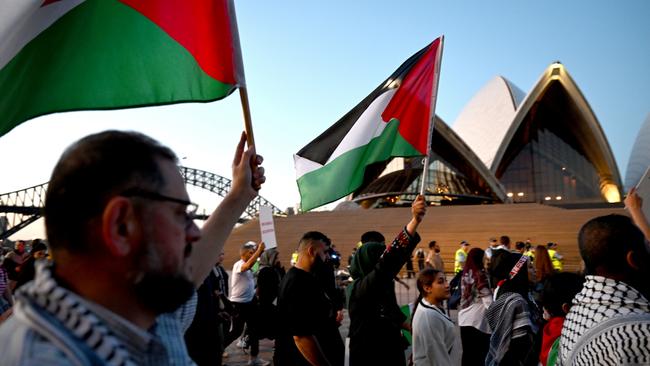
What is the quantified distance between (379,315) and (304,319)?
503 mm

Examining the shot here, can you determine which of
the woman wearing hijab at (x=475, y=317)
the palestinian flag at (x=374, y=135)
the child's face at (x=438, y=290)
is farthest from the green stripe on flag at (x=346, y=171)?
the woman wearing hijab at (x=475, y=317)

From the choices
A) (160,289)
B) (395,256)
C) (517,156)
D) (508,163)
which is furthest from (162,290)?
(517,156)

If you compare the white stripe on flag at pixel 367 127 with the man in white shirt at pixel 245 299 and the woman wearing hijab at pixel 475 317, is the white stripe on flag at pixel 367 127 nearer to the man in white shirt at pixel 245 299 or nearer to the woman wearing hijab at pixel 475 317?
the woman wearing hijab at pixel 475 317

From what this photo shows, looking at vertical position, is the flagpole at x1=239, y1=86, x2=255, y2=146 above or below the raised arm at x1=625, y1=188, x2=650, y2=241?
above

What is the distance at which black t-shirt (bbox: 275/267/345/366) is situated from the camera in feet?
10.1

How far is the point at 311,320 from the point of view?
309 cm

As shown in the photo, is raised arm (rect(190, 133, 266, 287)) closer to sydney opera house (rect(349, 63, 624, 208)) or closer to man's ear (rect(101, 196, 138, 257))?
man's ear (rect(101, 196, 138, 257))

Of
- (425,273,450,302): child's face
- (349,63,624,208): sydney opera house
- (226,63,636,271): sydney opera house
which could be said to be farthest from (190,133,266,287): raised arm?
(349,63,624,208): sydney opera house

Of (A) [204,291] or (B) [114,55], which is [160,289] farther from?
(A) [204,291]

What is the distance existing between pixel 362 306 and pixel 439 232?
20294 millimetres

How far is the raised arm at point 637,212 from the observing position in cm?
240

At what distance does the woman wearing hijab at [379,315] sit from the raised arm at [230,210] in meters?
1.28

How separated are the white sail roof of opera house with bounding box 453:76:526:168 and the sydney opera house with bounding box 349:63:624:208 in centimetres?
8

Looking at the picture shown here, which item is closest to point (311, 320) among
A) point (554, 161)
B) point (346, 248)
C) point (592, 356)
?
point (592, 356)
